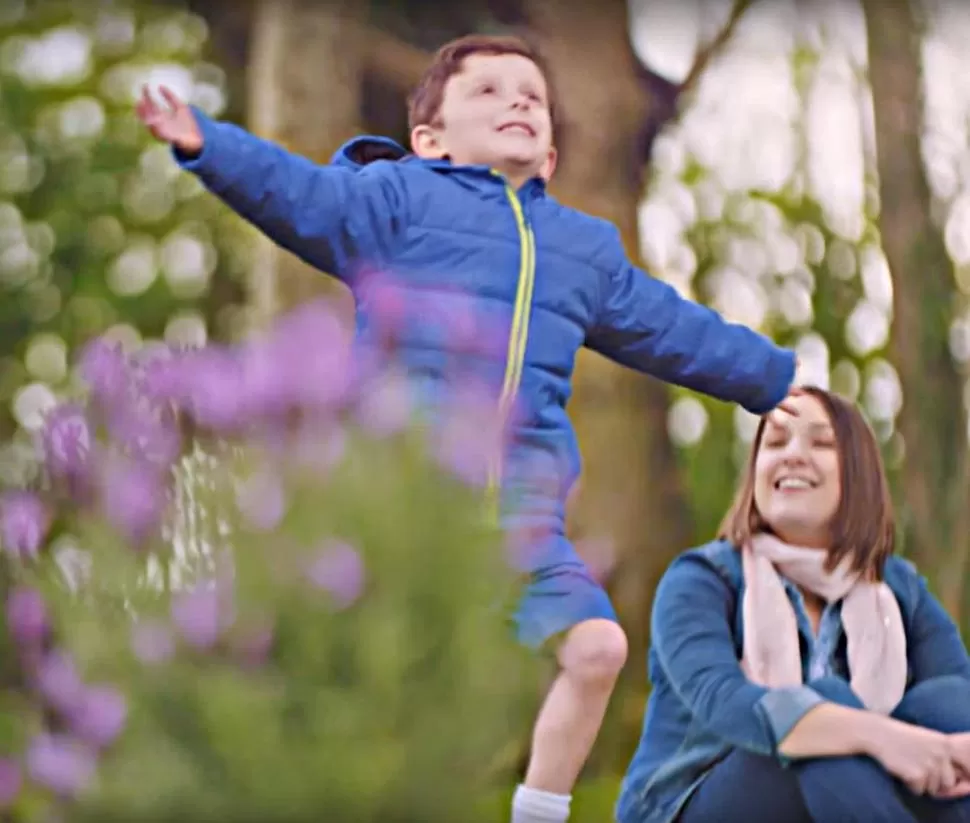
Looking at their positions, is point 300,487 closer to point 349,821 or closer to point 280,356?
point 280,356

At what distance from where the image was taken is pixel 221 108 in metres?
4.73

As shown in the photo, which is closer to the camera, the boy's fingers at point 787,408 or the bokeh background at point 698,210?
the boy's fingers at point 787,408

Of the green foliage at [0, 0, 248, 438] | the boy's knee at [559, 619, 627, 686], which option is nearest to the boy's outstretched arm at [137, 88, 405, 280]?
the boy's knee at [559, 619, 627, 686]

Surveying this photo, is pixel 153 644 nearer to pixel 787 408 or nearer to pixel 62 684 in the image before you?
pixel 62 684

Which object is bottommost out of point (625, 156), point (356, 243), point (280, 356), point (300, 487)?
point (300, 487)

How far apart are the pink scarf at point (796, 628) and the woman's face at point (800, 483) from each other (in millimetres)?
33

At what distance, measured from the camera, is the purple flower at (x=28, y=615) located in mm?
1441

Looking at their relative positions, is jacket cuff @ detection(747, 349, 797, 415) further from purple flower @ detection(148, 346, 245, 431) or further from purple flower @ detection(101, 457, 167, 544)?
purple flower @ detection(101, 457, 167, 544)

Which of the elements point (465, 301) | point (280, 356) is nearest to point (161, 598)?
point (280, 356)

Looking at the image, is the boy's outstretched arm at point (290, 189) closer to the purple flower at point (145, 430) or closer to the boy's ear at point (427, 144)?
the boy's ear at point (427, 144)

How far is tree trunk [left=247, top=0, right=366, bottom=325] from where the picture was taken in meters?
3.82

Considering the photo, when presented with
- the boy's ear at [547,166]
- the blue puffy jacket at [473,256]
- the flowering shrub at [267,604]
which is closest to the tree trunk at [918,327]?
the blue puffy jacket at [473,256]

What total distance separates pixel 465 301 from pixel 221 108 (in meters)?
2.75

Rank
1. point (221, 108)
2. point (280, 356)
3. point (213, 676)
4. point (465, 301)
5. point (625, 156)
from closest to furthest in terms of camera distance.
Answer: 1. point (213, 676)
2. point (280, 356)
3. point (465, 301)
4. point (625, 156)
5. point (221, 108)
